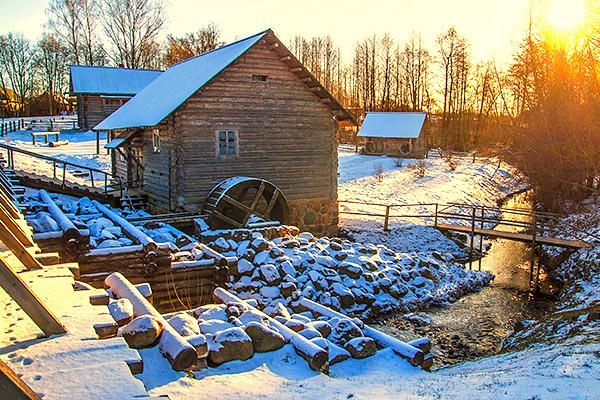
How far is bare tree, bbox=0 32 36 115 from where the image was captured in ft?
176

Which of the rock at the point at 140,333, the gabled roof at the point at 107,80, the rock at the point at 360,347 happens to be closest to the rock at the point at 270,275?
the rock at the point at 360,347

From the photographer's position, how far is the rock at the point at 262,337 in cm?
553

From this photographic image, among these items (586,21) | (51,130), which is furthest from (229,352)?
(51,130)

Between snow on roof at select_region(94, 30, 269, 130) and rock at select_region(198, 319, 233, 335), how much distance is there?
9374 millimetres

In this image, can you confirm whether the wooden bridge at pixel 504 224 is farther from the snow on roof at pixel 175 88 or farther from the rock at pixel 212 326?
the rock at pixel 212 326

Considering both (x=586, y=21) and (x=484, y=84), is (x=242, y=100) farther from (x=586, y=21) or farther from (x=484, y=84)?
(x=484, y=84)

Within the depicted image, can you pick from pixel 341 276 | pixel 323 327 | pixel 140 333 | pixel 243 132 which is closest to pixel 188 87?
pixel 243 132

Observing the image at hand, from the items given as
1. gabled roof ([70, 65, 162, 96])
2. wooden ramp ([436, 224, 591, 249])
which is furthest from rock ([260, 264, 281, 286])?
gabled roof ([70, 65, 162, 96])

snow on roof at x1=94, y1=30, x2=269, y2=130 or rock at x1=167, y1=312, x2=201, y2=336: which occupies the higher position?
snow on roof at x1=94, y1=30, x2=269, y2=130

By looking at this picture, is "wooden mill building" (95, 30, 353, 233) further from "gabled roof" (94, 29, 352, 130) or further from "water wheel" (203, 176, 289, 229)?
"water wheel" (203, 176, 289, 229)

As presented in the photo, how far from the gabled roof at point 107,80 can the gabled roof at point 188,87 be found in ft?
58.3

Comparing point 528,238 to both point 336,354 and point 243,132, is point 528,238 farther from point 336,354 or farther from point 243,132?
point 336,354

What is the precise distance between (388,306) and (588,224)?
10.6 meters

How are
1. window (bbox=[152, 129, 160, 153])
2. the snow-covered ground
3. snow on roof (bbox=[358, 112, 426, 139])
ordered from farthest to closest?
snow on roof (bbox=[358, 112, 426, 139])
the snow-covered ground
window (bbox=[152, 129, 160, 153])
